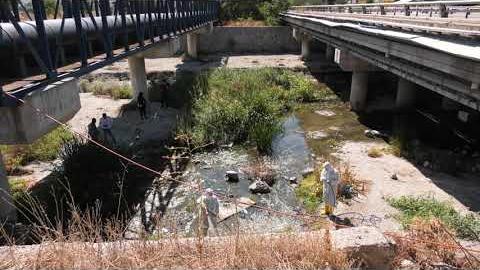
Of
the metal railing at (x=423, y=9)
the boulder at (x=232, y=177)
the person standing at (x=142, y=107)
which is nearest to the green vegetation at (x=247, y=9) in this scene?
the metal railing at (x=423, y=9)

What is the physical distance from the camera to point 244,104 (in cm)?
1662

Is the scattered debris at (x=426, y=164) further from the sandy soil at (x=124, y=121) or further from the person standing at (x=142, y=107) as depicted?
the person standing at (x=142, y=107)

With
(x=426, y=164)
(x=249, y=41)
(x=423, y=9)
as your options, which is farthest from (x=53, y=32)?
(x=249, y=41)

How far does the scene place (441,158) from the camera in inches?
498

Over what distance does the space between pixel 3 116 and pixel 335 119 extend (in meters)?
14.2

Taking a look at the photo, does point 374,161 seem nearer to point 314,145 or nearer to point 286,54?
point 314,145

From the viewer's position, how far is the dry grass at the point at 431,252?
5.33 metres

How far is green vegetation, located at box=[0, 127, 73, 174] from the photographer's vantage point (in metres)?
12.3

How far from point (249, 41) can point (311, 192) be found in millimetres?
29525

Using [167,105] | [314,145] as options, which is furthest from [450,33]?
[167,105]

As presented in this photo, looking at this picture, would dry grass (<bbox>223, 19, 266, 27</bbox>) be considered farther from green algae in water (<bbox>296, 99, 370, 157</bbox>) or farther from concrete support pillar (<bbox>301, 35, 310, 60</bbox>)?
green algae in water (<bbox>296, 99, 370, 157</bbox>)

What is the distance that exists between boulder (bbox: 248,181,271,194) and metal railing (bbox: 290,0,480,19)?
7167 mm

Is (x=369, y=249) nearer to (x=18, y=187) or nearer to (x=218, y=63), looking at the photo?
(x=18, y=187)

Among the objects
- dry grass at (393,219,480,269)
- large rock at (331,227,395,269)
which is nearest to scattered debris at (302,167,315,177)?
dry grass at (393,219,480,269)
